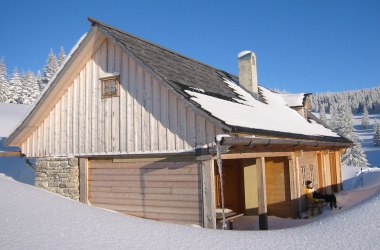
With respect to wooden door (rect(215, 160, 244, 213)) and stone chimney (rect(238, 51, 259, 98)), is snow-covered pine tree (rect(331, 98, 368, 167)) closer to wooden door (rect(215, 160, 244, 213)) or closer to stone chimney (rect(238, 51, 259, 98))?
stone chimney (rect(238, 51, 259, 98))

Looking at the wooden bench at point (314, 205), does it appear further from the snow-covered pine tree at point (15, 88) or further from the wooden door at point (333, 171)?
the snow-covered pine tree at point (15, 88)

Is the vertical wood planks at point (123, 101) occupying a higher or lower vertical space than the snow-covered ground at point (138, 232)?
higher

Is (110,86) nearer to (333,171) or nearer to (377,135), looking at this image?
(333,171)

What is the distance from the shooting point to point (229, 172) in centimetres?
1352

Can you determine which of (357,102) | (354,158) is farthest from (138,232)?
(357,102)

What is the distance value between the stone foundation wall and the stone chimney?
7.89 meters

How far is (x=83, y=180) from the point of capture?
1142 cm

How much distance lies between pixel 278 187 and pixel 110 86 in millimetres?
6651

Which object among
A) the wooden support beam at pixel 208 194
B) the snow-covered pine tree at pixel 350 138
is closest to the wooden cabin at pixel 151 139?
the wooden support beam at pixel 208 194

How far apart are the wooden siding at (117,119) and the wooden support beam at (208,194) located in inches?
24.8

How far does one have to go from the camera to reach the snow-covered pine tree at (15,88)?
5862cm

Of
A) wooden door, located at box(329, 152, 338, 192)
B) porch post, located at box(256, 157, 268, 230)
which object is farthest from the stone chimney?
wooden door, located at box(329, 152, 338, 192)

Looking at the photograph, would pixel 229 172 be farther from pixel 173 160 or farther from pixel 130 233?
pixel 130 233

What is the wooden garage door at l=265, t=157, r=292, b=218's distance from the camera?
12727 mm
